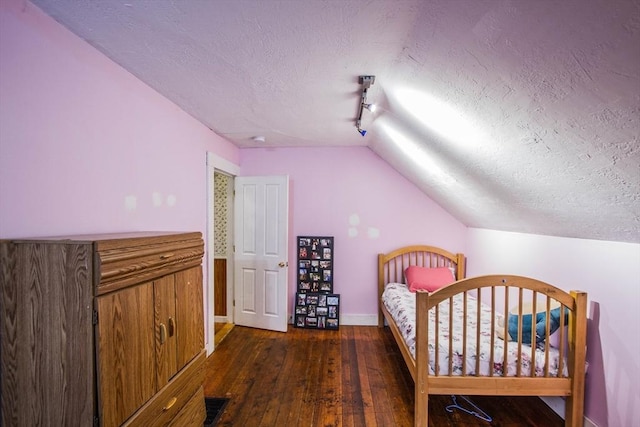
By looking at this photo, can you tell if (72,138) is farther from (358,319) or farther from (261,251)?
(358,319)

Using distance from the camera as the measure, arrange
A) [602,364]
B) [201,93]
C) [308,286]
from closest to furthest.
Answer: [602,364] → [201,93] → [308,286]

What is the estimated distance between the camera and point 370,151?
3.77 metres

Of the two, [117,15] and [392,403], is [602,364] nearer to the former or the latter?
[392,403]

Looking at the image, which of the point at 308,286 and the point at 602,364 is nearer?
the point at 602,364

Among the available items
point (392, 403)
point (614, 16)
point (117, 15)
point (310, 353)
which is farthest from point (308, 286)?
point (614, 16)

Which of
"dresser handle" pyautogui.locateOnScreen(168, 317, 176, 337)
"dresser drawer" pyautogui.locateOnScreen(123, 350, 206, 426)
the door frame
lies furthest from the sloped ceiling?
"dresser drawer" pyautogui.locateOnScreen(123, 350, 206, 426)

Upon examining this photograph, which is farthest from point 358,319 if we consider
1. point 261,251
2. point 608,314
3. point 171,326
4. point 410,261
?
point 171,326

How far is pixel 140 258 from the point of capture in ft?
4.05

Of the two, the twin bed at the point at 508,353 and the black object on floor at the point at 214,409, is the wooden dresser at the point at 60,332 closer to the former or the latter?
the black object on floor at the point at 214,409

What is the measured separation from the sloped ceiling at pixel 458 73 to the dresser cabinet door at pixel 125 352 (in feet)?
4.20

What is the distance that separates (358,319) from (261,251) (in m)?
1.61

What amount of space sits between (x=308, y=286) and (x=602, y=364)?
2801mm

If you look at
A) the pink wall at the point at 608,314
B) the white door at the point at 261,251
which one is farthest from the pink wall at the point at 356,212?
the pink wall at the point at 608,314

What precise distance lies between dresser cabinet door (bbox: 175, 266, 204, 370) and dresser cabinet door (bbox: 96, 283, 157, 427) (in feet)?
0.65
